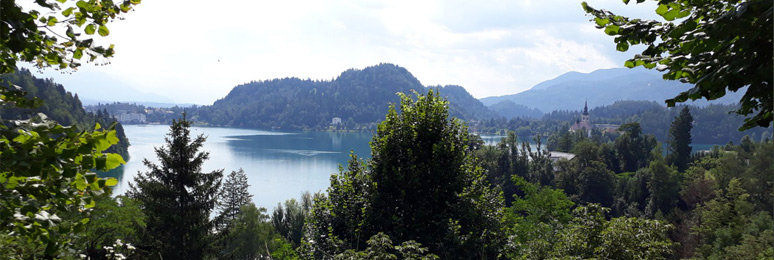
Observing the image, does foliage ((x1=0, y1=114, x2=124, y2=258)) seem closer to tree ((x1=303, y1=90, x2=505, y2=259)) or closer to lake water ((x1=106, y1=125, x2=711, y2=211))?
tree ((x1=303, y1=90, x2=505, y2=259))

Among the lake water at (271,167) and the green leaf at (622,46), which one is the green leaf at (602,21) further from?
the lake water at (271,167)

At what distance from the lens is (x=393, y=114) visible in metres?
11.5

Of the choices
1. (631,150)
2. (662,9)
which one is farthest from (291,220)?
(631,150)

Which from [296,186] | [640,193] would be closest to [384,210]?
[640,193]

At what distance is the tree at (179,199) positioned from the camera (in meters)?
17.1

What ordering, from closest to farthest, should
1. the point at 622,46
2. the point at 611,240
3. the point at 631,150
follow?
the point at 622,46 < the point at 611,240 < the point at 631,150

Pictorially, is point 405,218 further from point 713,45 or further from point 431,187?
point 713,45

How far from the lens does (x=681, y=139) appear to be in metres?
66.4

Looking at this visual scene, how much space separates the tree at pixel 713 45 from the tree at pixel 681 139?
237 feet

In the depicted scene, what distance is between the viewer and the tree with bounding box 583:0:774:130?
2602 millimetres

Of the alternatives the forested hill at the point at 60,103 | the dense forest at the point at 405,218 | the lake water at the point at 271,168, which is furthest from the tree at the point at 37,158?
the forested hill at the point at 60,103

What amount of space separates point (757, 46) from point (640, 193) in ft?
212

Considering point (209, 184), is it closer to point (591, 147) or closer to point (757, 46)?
point (757, 46)

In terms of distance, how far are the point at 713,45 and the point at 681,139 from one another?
2974 inches
